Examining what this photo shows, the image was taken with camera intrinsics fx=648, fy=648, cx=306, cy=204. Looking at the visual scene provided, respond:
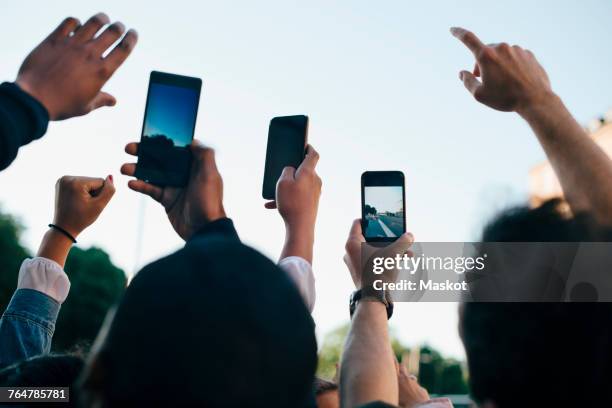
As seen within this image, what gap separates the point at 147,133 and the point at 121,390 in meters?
1.61

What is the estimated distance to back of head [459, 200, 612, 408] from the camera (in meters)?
1.55

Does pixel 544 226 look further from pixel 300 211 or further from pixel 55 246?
pixel 55 246

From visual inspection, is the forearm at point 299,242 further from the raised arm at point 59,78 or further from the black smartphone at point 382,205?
the raised arm at point 59,78

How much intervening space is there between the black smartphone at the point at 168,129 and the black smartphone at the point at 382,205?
2.85ft

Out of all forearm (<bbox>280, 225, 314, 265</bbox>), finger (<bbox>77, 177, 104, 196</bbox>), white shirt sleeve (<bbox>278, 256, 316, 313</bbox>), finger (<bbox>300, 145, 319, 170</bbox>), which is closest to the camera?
white shirt sleeve (<bbox>278, 256, 316, 313</bbox>)

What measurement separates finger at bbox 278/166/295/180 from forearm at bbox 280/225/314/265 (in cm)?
21

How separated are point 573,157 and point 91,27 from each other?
1.51m

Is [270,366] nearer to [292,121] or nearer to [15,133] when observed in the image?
[15,133]

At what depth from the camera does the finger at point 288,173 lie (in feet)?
8.49

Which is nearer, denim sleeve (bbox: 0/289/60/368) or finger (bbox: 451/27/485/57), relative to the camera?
finger (bbox: 451/27/485/57)

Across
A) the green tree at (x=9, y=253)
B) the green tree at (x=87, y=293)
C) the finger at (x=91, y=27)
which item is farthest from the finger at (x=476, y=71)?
the green tree at (x=9, y=253)

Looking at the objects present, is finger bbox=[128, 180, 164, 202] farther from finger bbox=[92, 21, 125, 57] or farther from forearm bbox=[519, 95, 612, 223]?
forearm bbox=[519, 95, 612, 223]

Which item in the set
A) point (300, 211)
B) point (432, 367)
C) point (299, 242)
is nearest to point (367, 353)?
point (299, 242)

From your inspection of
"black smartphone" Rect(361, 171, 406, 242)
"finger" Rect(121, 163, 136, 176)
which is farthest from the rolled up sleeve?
"black smartphone" Rect(361, 171, 406, 242)
